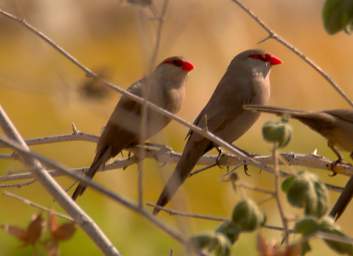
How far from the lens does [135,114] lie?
580cm

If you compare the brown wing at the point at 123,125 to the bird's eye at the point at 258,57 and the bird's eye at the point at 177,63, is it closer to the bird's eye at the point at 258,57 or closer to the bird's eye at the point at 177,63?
the bird's eye at the point at 177,63

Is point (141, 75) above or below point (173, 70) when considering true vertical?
below

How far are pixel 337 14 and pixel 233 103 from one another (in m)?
3.15

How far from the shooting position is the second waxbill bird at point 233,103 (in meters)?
5.15

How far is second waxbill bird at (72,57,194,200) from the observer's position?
548 cm

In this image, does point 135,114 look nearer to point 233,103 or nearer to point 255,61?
point 233,103

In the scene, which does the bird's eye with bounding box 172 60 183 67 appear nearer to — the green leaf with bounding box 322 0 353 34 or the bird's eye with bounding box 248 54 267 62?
the bird's eye with bounding box 248 54 267 62

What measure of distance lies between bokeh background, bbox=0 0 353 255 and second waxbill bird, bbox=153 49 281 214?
22 centimetres

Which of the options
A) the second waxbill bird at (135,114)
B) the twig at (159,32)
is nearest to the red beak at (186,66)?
the second waxbill bird at (135,114)

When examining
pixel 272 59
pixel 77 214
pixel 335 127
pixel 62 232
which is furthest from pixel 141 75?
pixel 62 232

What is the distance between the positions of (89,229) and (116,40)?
57.6ft

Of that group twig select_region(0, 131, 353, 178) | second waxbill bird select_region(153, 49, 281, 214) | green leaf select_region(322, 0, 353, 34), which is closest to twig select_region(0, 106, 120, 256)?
green leaf select_region(322, 0, 353, 34)

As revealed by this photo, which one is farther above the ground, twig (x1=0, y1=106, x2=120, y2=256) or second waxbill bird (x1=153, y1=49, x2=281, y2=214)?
twig (x1=0, y1=106, x2=120, y2=256)

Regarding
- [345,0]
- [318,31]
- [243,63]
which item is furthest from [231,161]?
[318,31]
